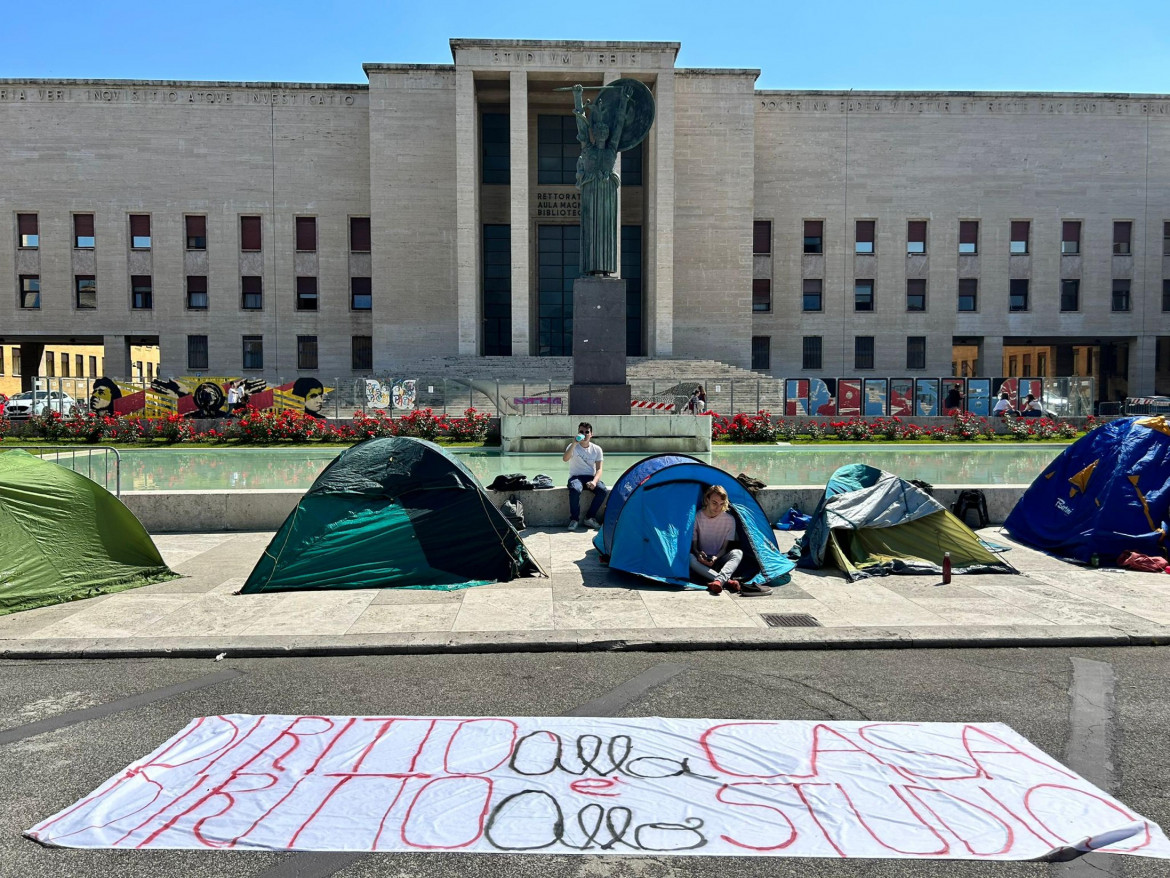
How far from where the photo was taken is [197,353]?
4806cm

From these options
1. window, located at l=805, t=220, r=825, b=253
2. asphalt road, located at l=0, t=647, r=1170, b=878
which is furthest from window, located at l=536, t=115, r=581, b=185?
asphalt road, located at l=0, t=647, r=1170, b=878

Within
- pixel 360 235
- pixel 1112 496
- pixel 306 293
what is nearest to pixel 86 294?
pixel 306 293

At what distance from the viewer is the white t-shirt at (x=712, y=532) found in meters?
9.51

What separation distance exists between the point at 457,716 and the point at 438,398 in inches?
1228

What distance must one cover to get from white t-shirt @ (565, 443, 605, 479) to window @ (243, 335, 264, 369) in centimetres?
4022

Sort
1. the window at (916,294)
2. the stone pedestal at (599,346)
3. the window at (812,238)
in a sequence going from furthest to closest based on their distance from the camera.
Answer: the window at (916,294) < the window at (812,238) < the stone pedestal at (599,346)

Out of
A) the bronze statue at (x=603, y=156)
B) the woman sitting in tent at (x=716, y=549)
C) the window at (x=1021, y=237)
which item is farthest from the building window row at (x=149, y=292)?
the woman sitting in tent at (x=716, y=549)

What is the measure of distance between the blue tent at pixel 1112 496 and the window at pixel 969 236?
42.9 m

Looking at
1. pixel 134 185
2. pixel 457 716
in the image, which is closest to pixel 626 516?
pixel 457 716

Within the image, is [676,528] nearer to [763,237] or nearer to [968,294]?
[763,237]

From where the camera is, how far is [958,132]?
1927 inches

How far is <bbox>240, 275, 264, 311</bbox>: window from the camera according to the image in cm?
4772

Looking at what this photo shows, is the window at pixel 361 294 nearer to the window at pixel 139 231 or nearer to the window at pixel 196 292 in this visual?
the window at pixel 196 292

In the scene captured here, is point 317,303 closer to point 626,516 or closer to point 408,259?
point 408,259
